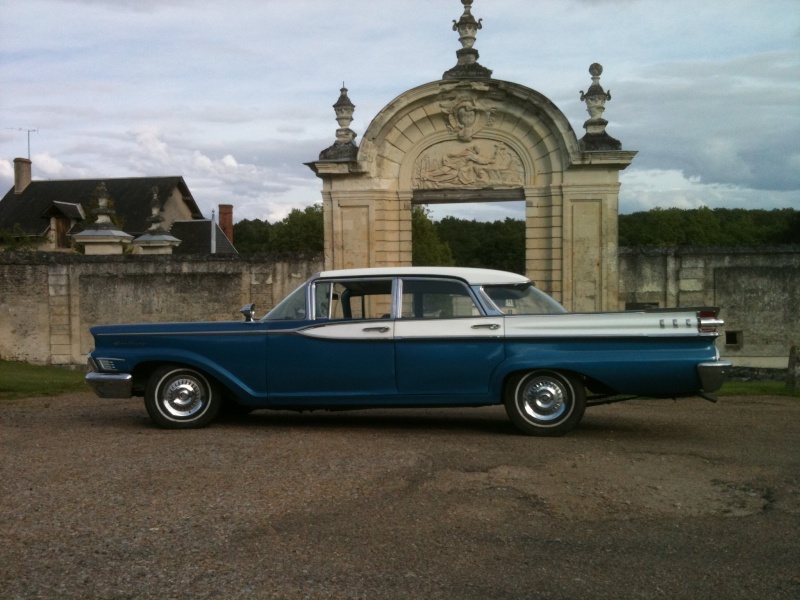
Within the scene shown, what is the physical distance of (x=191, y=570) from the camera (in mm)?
4684

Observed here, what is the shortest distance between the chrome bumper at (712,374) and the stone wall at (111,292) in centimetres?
1267

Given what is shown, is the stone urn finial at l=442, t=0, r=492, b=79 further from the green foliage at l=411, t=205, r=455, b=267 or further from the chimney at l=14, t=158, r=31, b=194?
the green foliage at l=411, t=205, r=455, b=267

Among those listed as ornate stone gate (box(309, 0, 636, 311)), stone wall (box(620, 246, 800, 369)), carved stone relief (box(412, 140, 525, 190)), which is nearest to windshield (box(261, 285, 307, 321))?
ornate stone gate (box(309, 0, 636, 311))

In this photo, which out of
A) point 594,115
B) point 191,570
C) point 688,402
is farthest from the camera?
point 594,115

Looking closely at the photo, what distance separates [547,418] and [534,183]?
1123 cm

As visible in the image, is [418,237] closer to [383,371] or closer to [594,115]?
[594,115]

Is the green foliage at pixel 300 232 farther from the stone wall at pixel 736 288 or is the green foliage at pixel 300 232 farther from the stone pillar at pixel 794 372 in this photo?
the stone pillar at pixel 794 372

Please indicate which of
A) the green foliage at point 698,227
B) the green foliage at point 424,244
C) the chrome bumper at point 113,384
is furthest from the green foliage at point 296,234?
the chrome bumper at point 113,384

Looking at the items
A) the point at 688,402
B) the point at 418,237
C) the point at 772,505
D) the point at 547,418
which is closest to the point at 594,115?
the point at 688,402

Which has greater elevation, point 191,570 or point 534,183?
point 534,183

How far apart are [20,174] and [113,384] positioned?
43.9 m

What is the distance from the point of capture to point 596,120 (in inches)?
742

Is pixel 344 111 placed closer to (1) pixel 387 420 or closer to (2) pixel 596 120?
(2) pixel 596 120

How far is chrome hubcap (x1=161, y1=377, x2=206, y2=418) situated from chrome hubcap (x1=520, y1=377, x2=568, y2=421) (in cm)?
325
